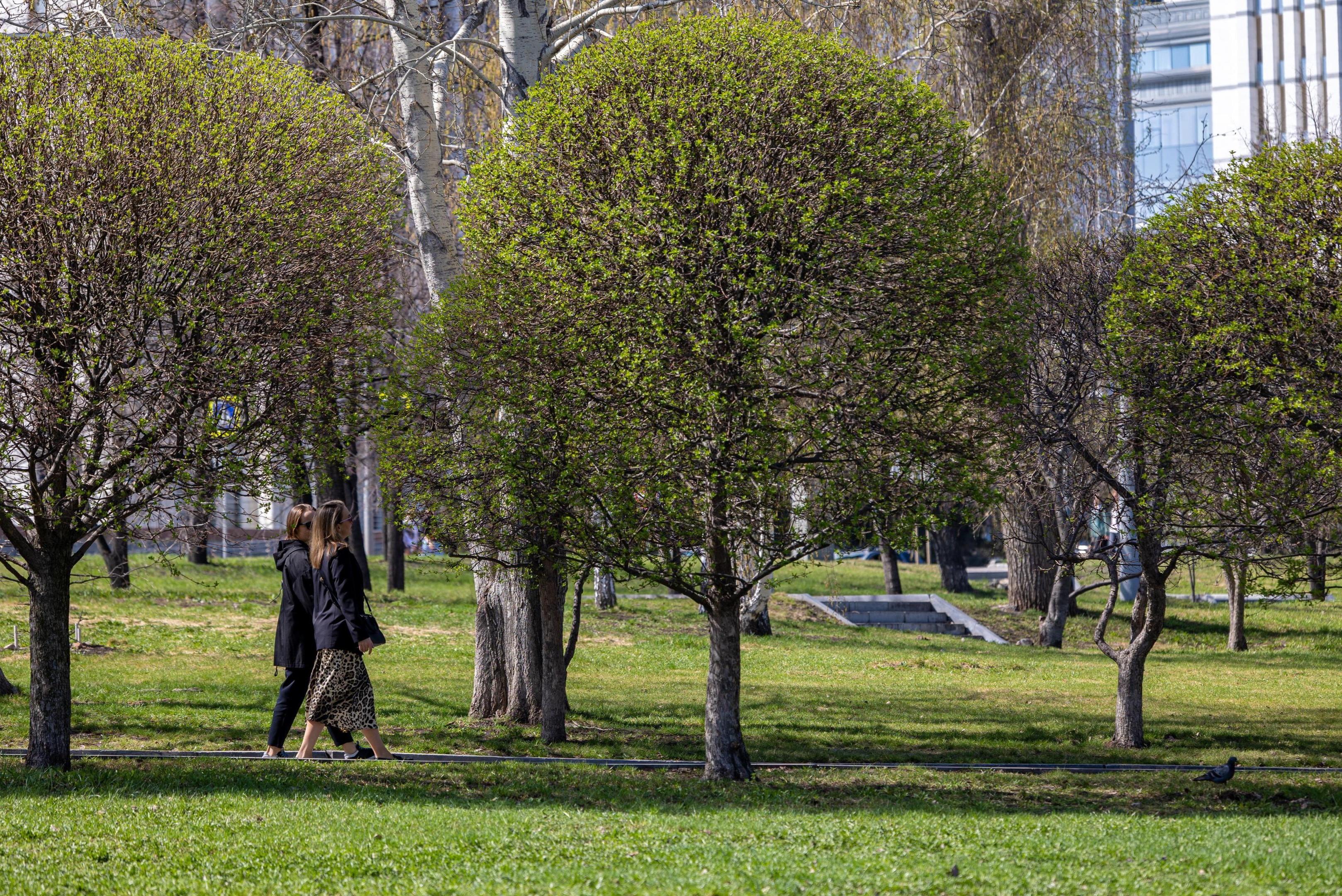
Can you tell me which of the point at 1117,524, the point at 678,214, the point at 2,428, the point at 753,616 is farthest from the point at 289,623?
the point at 753,616

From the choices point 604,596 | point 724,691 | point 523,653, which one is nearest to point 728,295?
point 724,691

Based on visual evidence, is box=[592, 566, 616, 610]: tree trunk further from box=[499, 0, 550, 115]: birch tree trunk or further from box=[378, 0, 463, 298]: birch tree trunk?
box=[499, 0, 550, 115]: birch tree trunk

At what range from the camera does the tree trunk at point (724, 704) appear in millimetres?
10281

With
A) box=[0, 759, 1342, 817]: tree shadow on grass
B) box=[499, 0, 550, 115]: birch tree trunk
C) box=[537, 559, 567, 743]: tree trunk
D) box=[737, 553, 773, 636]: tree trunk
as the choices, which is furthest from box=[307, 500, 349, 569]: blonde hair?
box=[499, 0, 550, 115]: birch tree trunk

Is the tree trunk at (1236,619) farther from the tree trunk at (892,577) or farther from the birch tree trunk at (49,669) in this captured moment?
the birch tree trunk at (49,669)

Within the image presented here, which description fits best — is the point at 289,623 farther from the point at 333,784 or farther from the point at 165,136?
the point at 165,136

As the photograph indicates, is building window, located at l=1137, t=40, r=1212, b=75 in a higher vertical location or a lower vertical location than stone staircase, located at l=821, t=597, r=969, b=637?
higher

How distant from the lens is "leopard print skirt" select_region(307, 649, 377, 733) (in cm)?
924

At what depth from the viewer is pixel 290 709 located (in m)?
9.70

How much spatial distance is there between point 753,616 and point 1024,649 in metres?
4.80

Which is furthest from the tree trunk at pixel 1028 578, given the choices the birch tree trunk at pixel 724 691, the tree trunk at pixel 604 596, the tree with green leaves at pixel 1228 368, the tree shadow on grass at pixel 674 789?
the birch tree trunk at pixel 724 691

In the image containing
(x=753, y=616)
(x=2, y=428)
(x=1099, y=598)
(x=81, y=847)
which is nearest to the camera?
(x=81, y=847)

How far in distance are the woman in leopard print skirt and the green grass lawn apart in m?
0.46

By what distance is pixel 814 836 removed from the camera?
7.29 metres
